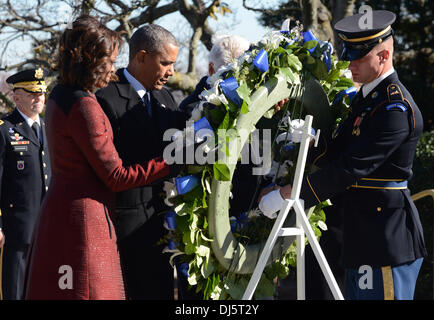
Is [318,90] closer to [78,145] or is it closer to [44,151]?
[78,145]

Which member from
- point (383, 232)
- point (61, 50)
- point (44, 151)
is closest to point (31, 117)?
point (44, 151)

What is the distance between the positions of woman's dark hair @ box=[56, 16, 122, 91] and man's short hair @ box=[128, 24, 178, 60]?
329 millimetres

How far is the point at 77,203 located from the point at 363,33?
1593 mm

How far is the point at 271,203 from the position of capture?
2.96 meters

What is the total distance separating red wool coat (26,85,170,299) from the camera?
273 centimetres

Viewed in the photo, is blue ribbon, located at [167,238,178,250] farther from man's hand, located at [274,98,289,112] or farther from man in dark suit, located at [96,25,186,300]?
man's hand, located at [274,98,289,112]

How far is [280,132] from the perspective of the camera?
3.39 meters

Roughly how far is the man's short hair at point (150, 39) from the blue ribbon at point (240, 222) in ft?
3.13

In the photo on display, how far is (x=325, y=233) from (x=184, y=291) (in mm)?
927

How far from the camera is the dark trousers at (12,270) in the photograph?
184 inches

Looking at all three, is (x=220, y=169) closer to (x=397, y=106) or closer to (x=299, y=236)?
(x=299, y=236)

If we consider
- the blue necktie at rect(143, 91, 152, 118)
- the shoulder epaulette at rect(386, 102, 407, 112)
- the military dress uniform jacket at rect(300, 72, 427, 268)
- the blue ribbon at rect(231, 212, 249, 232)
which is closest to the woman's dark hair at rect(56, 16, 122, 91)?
the blue necktie at rect(143, 91, 152, 118)

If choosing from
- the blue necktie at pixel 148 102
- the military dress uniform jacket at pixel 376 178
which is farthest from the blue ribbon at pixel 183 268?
the blue necktie at pixel 148 102

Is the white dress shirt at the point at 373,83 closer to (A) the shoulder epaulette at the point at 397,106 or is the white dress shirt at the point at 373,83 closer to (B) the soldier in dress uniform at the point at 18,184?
(A) the shoulder epaulette at the point at 397,106
